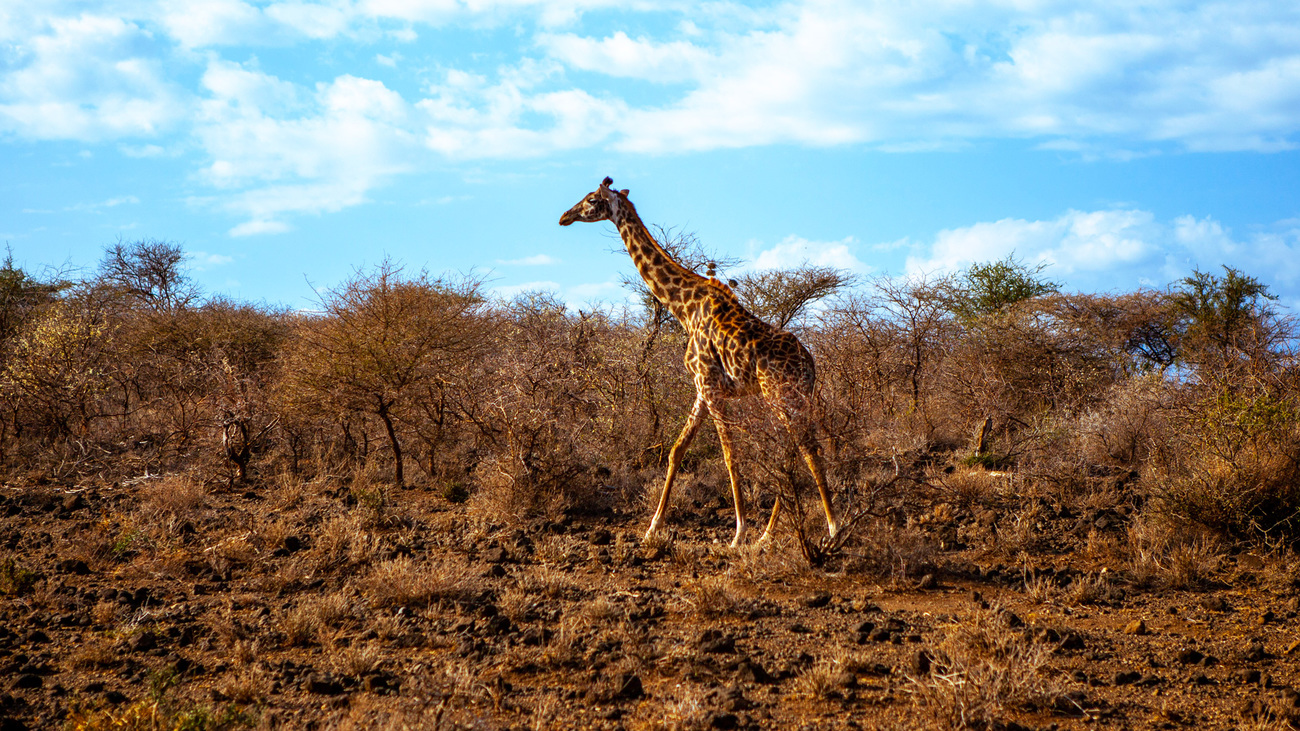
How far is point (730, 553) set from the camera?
716cm

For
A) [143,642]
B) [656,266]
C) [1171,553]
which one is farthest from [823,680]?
[656,266]

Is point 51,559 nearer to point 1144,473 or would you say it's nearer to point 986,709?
point 986,709

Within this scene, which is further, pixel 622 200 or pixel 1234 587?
pixel 622 200

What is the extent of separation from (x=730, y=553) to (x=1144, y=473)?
14.8 ft

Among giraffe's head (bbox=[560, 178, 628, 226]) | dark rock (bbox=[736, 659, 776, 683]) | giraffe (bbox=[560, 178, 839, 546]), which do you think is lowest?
dark rock (bbox=[736, 659, 776, 683])

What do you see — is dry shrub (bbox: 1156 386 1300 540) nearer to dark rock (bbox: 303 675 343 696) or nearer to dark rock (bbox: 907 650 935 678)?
dark rock (bbox: 907 650 935 678)

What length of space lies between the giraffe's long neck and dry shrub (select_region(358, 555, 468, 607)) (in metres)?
3.33

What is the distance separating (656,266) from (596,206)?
2.72 feet

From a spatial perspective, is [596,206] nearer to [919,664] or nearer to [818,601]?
[818,601]

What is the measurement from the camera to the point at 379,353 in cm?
1118

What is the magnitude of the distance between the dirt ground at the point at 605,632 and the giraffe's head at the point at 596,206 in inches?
115

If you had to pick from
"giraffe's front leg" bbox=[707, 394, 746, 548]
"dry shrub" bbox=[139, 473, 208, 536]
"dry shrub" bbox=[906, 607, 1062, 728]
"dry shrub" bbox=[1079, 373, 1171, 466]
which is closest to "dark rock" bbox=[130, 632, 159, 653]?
"dry shrub" bbox=[139, 473, 208, 536]

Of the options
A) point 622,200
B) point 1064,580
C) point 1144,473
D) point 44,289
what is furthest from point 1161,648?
point 44,289

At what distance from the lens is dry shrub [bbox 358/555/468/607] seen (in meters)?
5.95
